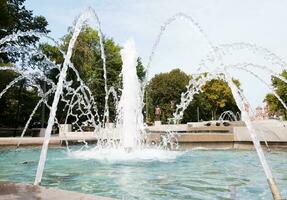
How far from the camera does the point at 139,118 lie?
16.4 metres

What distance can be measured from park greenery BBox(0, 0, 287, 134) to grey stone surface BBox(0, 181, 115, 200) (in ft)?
58.2

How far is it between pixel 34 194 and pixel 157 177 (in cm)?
422

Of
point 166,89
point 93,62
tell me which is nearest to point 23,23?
point 93,62

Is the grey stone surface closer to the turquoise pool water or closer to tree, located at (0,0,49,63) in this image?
the turquoise pool water

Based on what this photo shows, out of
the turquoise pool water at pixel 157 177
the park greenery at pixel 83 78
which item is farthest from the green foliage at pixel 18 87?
the turquoise pool water at pixel 157 177

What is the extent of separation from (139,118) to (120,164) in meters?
5.24

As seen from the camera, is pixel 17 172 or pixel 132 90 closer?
pixel 17 172

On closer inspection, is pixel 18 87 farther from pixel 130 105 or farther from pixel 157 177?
pixel 157 177

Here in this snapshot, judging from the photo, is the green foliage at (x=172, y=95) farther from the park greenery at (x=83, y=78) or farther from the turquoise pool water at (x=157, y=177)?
the turquoise pool water at (x=157, y=177)

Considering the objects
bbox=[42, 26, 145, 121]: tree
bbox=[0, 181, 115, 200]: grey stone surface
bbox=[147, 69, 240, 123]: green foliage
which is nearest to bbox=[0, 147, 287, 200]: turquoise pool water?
bbox=[0, 181, 115, 200]: grey stone surface

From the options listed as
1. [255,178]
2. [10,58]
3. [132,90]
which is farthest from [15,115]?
[255,178]

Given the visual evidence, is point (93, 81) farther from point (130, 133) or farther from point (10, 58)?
point (130, 133)

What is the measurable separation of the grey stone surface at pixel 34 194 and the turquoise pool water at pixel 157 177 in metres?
1.70

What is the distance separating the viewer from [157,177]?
28.7 feet
